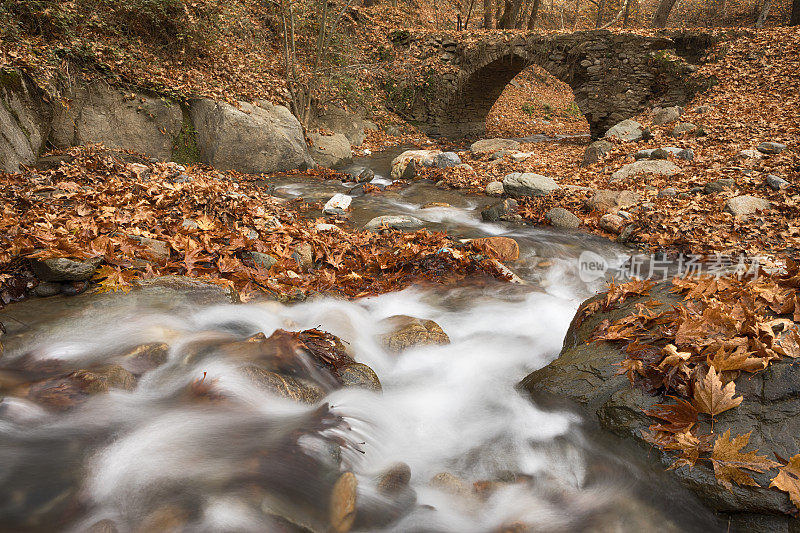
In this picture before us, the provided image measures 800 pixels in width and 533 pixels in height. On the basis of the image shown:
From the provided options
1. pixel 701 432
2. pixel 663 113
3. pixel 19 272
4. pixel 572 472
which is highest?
pixel 663 113

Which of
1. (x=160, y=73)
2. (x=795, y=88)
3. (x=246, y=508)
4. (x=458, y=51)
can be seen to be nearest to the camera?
(x=246, y=508)

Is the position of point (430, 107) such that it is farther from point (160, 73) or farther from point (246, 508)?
point (246, 508)

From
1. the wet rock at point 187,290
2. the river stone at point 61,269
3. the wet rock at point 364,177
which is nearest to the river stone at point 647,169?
the wet rock at point 364,177

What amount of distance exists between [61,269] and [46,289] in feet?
0.72

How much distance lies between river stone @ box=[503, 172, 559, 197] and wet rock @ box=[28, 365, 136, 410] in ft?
25.5

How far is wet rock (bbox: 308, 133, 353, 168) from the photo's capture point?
11578 mm

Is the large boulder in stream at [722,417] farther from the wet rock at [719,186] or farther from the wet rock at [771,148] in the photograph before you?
the wet rock at [771,148]

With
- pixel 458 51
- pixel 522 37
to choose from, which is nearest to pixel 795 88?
pixel 522 37

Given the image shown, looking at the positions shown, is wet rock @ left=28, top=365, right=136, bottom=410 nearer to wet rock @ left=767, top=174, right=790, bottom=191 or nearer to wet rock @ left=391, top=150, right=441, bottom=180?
wet rock @ left=767, top=174, right=790, bottom=191

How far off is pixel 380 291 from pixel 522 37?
46.3 ft

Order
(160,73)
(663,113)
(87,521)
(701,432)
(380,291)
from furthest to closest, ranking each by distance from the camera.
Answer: (663,113) → (160,73) → (380,291) → (701,432) → (87,521)

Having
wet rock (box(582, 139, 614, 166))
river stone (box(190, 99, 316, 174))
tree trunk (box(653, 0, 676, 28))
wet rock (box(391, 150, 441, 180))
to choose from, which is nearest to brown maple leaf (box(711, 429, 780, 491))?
Result: river stone (box(190, 99, 316, 174))

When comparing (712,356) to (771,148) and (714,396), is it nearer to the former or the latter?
(714,396)

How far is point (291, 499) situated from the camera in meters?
1.94
